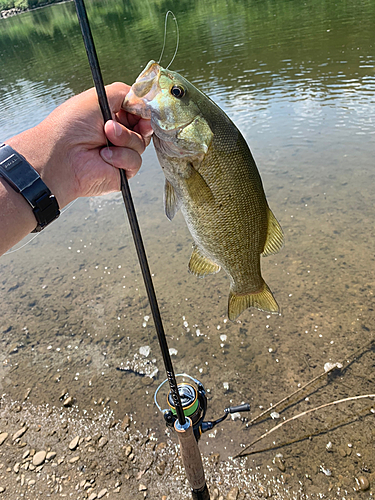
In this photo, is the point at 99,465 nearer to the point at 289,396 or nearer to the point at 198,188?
the point at 289,396

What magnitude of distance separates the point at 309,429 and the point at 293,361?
0.69 m

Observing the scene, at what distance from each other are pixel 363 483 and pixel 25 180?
3.16 m

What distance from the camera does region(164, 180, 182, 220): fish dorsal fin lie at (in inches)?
78.4

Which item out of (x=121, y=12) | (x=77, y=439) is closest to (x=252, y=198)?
(x=77, y=439)

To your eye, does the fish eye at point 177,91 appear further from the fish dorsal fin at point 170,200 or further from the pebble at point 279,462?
the pebble at point 279,462

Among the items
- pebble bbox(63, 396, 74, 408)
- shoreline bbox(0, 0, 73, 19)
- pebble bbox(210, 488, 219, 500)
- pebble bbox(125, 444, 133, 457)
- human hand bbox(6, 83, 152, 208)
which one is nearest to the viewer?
human hand bbox(6, 83, 152, 208)

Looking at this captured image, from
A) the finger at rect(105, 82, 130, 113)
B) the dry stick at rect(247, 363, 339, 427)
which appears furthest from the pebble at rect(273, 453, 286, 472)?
the finger at rect(105, 82, 130, 113)

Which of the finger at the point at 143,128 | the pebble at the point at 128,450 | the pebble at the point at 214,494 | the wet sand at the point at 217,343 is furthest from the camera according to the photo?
the pebble at the point at 128,450

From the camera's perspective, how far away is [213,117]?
1854mm

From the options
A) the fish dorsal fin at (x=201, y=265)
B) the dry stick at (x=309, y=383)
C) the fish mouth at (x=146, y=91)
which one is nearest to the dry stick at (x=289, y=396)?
the dry stick at (x=309, y=383)

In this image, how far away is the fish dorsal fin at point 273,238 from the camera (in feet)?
7.01

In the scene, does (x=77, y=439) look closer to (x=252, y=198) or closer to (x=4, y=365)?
(x=4, y=365)

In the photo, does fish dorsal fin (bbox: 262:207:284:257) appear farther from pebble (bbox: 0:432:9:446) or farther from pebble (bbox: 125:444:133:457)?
pebble (bbox: 0:432:9:446)

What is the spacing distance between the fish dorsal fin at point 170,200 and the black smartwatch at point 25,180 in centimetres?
60
